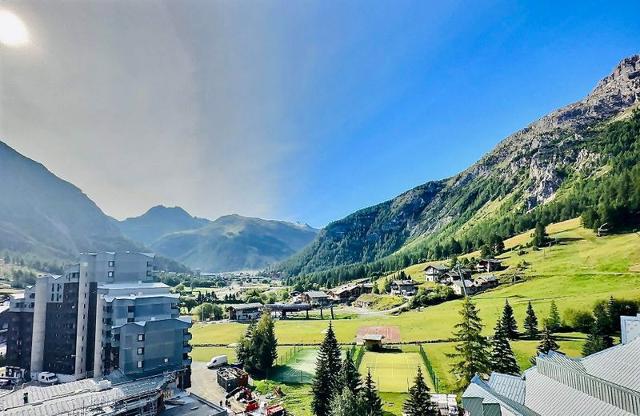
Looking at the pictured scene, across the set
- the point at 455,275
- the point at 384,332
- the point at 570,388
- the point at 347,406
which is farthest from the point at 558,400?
the point at 455,275

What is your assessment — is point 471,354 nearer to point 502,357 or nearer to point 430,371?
point 502,357

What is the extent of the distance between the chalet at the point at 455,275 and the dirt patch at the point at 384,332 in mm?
40159

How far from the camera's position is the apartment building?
49.9 meters

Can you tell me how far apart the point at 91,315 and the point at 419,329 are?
60327 mm

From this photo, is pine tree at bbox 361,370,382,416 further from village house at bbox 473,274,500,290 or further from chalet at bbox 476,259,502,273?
chalet at bbox 476,259,502,273

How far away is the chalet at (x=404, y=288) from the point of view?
13100 cm

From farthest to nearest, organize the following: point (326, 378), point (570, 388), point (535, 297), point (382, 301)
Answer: point (382, 301) < point (535, 297) < point (326, 378) < point (570, 388)

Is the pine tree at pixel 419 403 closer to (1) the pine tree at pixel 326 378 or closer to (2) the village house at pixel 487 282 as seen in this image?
(1) the pine tree at pixel 326 378

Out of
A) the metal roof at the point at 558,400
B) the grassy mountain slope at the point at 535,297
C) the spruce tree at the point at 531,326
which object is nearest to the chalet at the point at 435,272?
the grassy mountain slope at the point at 535,297

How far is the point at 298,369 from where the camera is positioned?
206 feet

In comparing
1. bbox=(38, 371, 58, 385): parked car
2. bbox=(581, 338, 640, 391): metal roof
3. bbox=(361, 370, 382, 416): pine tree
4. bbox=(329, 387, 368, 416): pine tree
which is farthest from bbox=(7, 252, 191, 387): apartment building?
bbox=(581, 338, 640, 391): metal roof

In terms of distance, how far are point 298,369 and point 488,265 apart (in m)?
81.7

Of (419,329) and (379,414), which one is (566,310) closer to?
(419,329)

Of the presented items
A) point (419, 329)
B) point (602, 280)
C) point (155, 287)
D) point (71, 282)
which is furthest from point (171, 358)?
point (602, 280)
